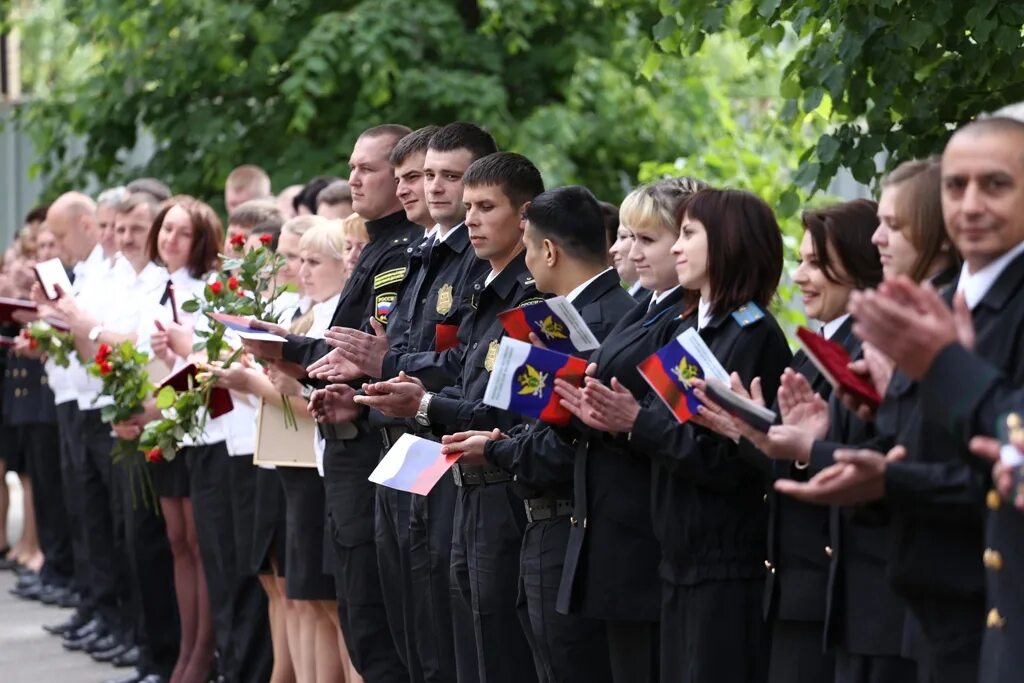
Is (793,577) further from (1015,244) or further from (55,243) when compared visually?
(55,243)

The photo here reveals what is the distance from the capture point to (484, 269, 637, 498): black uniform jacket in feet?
17.9

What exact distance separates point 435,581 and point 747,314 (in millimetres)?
1975

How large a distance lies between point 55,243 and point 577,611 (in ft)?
23.2

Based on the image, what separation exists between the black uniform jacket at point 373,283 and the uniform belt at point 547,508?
147 cm

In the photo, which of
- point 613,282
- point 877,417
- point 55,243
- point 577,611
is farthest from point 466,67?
point 877,417

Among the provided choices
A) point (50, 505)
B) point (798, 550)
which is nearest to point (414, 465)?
point (798, 550)

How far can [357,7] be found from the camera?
12.2 meters

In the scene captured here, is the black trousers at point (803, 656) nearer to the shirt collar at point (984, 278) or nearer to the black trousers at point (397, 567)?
the shirt collar at point (984, 278)

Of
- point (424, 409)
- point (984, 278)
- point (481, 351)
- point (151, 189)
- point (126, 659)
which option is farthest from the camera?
point (151, 189)

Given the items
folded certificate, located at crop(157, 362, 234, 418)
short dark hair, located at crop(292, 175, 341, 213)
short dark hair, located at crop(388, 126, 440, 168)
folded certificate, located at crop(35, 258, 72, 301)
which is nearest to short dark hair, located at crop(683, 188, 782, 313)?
short dark hair, located at crop(388, 126, 440, 168)

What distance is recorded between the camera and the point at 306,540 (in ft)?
24.6

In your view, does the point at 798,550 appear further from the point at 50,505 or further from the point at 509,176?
the point at 50,505

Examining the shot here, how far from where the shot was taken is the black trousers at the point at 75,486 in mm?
10727

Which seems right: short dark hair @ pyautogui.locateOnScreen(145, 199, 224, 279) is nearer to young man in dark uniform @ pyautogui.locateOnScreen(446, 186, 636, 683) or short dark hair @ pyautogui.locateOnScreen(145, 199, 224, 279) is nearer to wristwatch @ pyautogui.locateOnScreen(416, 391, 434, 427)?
wristwatch @ pyautogui.locateOnScreen(416, 391, 434, 427)
